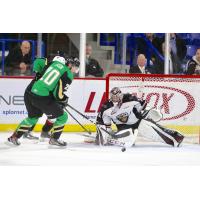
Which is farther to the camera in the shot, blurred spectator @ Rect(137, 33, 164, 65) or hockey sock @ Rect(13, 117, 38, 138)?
blurred spectator @ Rect(137, 33, 164, 65)

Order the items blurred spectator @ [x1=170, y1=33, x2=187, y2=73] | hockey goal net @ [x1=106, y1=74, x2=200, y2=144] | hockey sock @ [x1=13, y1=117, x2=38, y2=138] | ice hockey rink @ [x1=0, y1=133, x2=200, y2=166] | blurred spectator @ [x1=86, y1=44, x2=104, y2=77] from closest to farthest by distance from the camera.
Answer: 1. ice hockey rink @ [x1=0, y1=133, x2=200, y2=166]
2. hockey sock @ [x1=13, y1=117, x2=38, y2=138]
3. hockey goal net @ [x1=106, y1=74, x2=200, y2=144]
4. blurred spectator @ [x1=86, y1=44, x2=104, y2=77]
5. blurred spectator @ [x1=170, y1=33, x2=187, y2=73]

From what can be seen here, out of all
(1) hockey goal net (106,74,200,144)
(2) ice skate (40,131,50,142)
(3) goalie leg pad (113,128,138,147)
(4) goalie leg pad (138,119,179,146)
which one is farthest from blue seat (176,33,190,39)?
(2) ice skate (40,131,50,142)

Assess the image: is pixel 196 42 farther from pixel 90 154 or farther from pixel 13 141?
pixel 13 141

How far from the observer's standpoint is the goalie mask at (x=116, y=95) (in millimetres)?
5426

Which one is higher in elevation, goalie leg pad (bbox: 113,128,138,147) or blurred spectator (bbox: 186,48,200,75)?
blurred spectator (bbox: 186,48,200,75)

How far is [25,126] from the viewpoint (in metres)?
5.30

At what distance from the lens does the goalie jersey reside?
213 inches

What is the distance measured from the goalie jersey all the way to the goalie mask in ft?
0.08

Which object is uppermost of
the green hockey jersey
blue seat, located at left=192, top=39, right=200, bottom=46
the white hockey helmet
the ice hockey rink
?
blue seat, located at left=192, top=39, right=200, bottom=46

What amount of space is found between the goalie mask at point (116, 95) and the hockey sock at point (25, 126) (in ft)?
1.93

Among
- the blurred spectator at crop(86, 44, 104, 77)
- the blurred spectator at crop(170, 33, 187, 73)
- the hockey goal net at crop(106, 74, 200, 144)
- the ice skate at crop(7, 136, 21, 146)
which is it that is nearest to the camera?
the ice skate at crop(7, 136, 21, 146)

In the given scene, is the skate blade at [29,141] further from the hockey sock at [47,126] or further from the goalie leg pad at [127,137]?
the goalie leg pad at [127,137]

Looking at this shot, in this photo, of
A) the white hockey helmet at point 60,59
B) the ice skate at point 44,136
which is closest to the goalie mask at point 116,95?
the white hockey helmet at point 60,59

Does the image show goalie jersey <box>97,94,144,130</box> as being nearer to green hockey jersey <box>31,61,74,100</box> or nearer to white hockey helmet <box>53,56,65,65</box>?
green hockey jersey <box>31,61,74,100</box>
